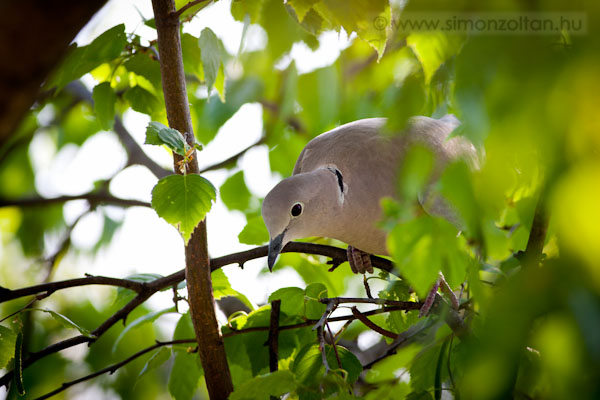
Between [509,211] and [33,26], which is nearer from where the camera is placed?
[33,26]

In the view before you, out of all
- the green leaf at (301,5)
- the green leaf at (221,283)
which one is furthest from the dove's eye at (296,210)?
the green leaf at (301,5)

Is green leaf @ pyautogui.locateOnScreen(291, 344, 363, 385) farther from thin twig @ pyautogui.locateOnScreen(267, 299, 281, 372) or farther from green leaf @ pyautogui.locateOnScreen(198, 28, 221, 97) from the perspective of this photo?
green leaf @ pyautogui.locateOnScreen(198, 28, 221, 97)

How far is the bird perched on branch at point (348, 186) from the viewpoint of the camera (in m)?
1.44

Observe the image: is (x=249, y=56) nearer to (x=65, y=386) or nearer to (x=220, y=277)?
(x=220, y=277)

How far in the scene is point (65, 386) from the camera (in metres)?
1.11

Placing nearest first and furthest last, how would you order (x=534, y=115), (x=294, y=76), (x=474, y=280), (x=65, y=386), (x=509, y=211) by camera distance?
(x=534, y=115)
(x=474, y=280)
(x=65, y=386)
(x=509, y=211)
(x=294, y=76)

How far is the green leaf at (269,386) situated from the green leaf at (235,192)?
1477 mm

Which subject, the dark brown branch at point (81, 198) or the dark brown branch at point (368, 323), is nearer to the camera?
the dark brown branch at point (368, 323)

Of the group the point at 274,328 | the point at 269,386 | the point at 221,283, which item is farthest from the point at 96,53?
the point at 269,386

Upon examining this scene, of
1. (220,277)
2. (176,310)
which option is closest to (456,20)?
(220,277)

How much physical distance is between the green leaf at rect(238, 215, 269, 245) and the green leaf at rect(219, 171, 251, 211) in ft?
2.18

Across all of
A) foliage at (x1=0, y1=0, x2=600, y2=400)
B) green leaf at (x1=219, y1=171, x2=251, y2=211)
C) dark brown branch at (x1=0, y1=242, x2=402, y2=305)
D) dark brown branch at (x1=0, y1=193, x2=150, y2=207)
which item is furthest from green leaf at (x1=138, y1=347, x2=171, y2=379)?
green leaf at (x1=219, y1=171, x2=251, y2=211)

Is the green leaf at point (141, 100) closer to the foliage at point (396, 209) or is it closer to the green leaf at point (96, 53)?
the foliage at point (396, 209)

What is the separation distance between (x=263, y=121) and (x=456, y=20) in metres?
2.14
